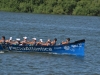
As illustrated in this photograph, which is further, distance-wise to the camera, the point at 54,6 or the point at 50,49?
the point at 54,6

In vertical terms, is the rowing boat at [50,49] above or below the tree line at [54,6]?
above

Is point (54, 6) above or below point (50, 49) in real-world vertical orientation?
below

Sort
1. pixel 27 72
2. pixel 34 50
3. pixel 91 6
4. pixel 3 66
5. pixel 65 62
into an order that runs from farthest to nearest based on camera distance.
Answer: pixel 91 6 < pixel 34 50 < pixel 65 62 < pixel 3 66 < pixel 27 72

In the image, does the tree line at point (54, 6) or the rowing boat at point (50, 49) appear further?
the tree line at point (54, 6)

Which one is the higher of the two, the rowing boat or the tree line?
the rowing boat

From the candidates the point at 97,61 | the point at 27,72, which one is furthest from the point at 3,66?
the point at 97,61

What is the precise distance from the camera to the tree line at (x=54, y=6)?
126 m

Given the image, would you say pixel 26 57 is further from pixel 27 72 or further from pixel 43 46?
pixel 27 72

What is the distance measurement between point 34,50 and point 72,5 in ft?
298

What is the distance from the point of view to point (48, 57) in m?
36.2

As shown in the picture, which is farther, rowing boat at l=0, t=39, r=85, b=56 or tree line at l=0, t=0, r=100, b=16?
tree line at l=0, t=0, r=100, b=16

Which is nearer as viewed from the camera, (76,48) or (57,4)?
(76,48)

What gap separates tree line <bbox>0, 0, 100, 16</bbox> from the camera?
126m

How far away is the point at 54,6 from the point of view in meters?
129
